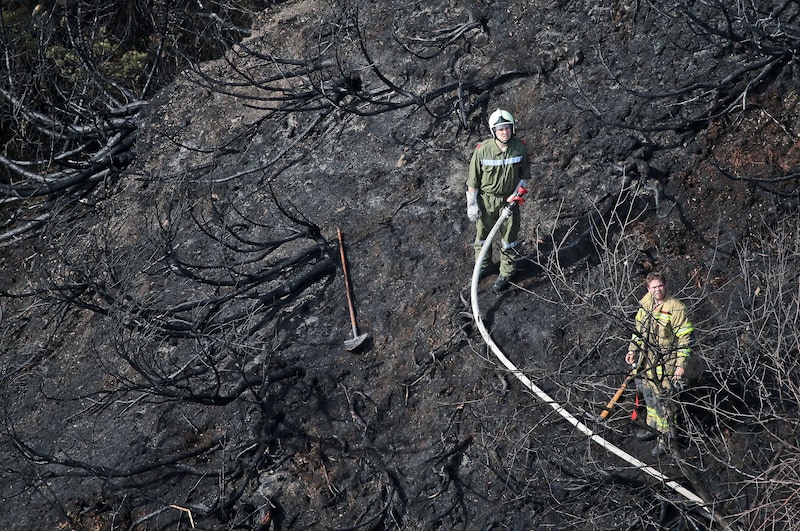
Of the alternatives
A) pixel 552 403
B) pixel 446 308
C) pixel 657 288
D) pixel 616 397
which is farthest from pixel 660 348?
pixel 446 308

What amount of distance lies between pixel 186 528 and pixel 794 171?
7301 mm

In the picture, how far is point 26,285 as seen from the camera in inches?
477

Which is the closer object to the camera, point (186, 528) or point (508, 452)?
point (508, 452)

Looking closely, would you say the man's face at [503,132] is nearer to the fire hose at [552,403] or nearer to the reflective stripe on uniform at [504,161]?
the reflective stripe on uniform at [504,161]

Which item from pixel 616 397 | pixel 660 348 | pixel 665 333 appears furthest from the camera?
pixel 616 397

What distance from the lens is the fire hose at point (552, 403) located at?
662 centimetres

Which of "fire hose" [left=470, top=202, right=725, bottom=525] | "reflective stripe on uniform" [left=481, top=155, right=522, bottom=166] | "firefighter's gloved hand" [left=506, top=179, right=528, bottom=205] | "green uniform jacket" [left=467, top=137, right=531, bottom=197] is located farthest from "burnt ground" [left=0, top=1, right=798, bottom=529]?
"reflective stripe on uniform" [left=481, top=155, right=522, bottom=166]

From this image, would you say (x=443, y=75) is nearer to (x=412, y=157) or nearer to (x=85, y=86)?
(x=412, y=157)

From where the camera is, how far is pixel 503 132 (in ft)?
25.3

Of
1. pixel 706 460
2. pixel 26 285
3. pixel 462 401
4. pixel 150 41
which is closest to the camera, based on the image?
pixel 706 460

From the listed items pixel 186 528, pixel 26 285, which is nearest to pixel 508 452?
pixel 186 528

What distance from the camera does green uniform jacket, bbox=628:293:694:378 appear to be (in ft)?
20.8

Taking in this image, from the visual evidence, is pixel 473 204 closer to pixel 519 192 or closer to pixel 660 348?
pixel 519 192

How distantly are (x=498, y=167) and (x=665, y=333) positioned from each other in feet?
7.27
